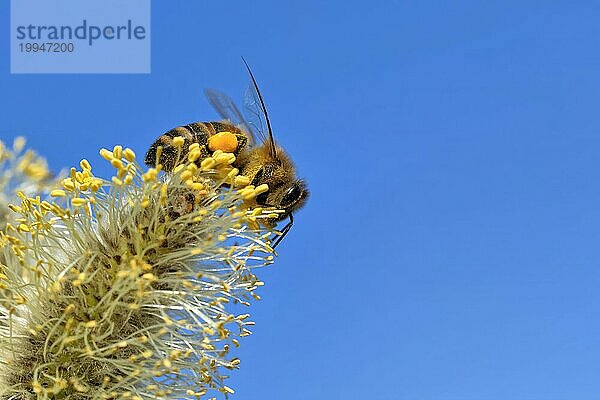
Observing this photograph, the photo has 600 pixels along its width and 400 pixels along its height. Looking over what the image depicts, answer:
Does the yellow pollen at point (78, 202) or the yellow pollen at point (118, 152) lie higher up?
the yellow pollen at point (118, 152)

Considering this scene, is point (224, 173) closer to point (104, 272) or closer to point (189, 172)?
point (189, 172)

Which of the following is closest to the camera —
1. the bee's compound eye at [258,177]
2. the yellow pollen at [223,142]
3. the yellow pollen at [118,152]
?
the yellow pollen at [118,152]

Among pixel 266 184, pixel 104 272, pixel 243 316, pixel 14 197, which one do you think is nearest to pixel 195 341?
pixel 243 316

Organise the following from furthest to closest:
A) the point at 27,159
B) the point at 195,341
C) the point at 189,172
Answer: the point at 27,159, the point at 195,341, the point at 189,172

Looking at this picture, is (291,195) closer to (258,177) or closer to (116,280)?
(258,177)

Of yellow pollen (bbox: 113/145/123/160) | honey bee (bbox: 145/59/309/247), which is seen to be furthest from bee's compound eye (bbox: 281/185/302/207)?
yellow pollen (bbox: 113/145/123/160)

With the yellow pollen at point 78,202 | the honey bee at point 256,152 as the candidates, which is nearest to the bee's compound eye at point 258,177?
the honey bee at point 256,152

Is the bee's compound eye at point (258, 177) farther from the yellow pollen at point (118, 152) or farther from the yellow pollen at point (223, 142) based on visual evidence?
the yellow pollen at point (118, 152)

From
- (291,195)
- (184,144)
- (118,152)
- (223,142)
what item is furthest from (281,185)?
(118,152)
